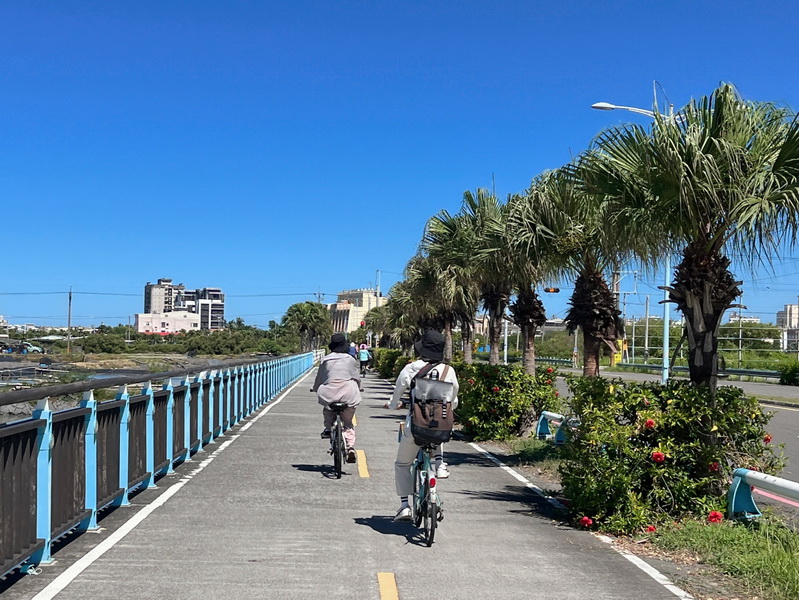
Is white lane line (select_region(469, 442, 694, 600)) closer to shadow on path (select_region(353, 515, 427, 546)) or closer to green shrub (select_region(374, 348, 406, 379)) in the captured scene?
shadow on path (select_region(353, 515, 427, 546))

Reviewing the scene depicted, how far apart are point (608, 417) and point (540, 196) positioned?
25.3ft

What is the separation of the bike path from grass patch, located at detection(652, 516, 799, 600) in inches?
26.7

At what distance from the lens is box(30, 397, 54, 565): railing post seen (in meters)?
6.48

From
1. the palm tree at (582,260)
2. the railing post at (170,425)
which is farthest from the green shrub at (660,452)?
the railing post at (170,425)

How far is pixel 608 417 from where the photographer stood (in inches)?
356

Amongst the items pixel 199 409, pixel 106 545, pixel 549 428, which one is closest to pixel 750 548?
pixel 106 545

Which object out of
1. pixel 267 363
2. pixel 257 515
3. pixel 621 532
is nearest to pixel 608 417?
pixel 621 532

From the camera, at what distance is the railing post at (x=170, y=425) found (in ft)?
37.8

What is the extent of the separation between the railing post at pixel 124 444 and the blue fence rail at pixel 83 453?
1 cm

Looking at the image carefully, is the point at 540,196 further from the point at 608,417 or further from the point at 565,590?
the point at 565,590

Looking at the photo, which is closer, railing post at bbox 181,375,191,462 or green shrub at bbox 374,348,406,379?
railing post at bbox 181,375,191,462

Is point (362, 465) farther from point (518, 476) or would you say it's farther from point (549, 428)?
point (549, 428)

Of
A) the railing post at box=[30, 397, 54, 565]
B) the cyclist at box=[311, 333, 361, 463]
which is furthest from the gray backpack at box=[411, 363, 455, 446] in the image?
the cyclist at box=[311, 333, 361, 463]

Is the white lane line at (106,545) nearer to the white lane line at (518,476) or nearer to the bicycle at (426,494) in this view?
the bicycle at (426,494)
